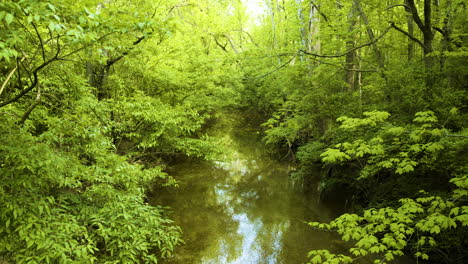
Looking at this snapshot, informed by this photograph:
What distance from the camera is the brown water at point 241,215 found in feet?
23.7

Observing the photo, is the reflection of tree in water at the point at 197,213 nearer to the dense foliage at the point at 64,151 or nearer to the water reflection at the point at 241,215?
the water reflection at the point at 241,215

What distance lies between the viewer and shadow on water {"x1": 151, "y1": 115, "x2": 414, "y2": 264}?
284 inches

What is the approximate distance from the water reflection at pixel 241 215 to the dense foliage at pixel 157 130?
1.02m

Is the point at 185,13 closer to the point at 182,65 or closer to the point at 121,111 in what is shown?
the point at 182,65

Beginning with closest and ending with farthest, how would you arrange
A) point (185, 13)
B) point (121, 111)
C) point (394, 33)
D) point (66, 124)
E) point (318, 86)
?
point (66, 124) < point (121, 111) < point (318, 86) < point (394, 33) < point (185, 13)

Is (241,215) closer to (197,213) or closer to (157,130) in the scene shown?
(197,213)

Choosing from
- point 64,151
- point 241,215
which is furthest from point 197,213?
point 64,151

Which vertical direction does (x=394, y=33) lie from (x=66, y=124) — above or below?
above

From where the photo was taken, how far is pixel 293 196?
35.3 ft

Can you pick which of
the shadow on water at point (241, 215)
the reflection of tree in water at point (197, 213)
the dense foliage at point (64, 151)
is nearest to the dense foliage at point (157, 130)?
the dense foliage at point (64, 151)

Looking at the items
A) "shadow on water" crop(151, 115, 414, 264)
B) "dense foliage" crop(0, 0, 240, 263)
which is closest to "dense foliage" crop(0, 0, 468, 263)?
"dense foliage" crop(0, 0, 240, 263)

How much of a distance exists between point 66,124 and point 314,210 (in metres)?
7.81

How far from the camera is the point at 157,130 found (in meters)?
8.53

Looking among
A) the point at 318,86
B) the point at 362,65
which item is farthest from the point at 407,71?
the point at 362,65
